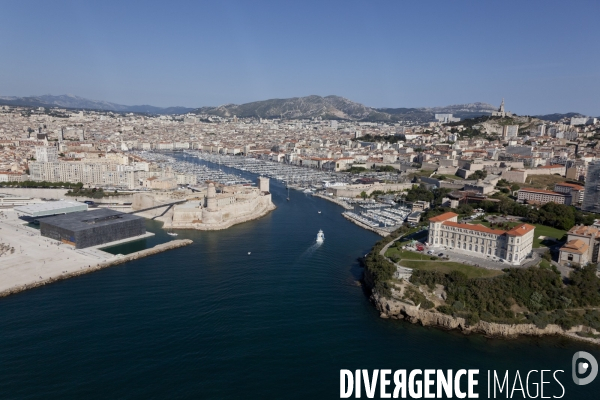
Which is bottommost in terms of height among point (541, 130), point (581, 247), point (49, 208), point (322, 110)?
point (49, 208)

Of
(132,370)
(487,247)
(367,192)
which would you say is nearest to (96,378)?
(132,370)

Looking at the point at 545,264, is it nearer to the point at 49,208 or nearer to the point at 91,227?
the point at 91,227

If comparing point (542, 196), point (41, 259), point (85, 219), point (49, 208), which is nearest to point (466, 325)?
point (41, 259)

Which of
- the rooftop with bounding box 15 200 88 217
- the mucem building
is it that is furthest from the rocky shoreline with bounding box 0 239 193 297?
the rooftop with bounding box 15 200 88 217

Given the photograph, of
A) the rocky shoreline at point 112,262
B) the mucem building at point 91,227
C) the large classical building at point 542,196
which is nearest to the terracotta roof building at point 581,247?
the large classical building at point 542,196

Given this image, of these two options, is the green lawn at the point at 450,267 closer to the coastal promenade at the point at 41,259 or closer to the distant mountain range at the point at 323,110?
the coastal promenade at the point at 41,259

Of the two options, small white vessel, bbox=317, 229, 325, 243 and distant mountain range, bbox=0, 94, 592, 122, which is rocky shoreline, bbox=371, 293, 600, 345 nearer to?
small white vessel, bbox=317, 229, 325, 243

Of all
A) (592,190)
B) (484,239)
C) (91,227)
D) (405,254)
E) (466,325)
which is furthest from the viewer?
(592,190)
